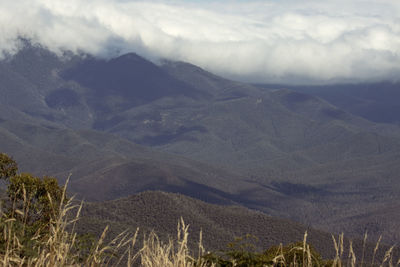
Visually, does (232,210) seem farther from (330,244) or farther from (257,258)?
(257,258)

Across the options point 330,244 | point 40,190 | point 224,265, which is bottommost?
point 330,244

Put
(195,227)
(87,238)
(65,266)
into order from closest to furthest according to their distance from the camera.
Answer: (65,266)
(87,238)
(195,227)

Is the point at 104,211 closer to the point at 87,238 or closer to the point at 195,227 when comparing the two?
the point at 195,227

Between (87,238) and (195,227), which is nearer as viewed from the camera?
(87,238)

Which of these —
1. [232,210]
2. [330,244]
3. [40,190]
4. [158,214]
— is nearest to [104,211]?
[158,214]

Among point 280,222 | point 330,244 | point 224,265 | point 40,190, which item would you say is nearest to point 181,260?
point 224,265

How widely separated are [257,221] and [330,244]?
17.1 meters

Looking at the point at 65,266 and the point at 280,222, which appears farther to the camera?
the point at 280,222

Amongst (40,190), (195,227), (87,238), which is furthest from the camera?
(195,227)

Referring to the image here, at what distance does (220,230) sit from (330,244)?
22.8 meters

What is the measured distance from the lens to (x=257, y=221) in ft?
416

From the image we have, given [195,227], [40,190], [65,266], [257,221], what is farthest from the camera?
[257,221]

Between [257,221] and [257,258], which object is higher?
[257,258]

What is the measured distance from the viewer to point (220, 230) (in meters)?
113
